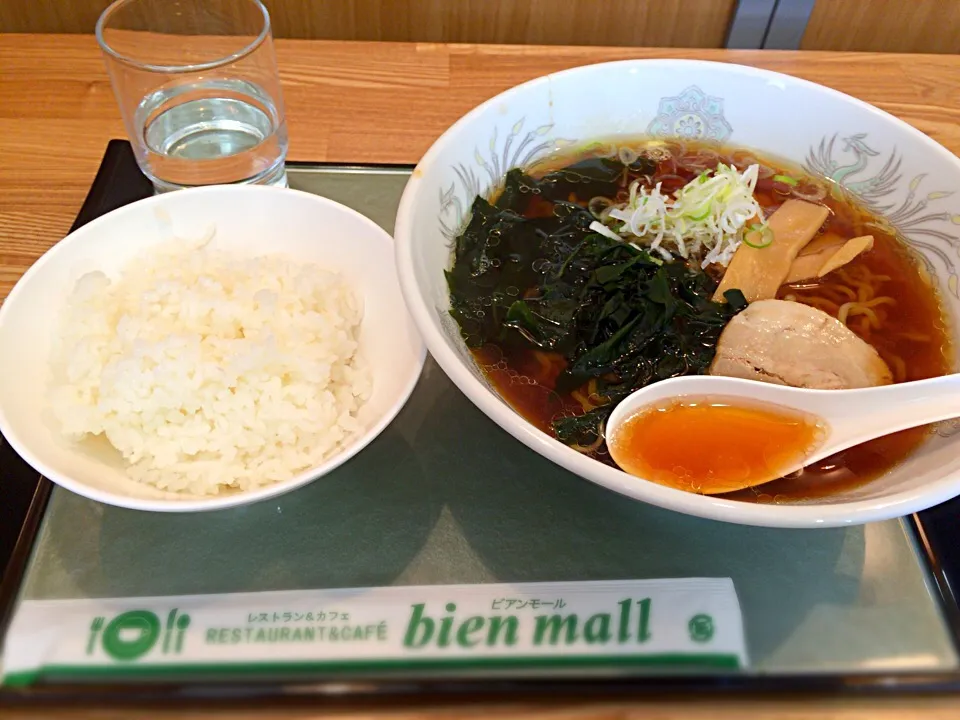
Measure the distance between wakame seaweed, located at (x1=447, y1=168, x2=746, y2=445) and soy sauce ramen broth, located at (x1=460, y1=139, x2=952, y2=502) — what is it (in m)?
0.03

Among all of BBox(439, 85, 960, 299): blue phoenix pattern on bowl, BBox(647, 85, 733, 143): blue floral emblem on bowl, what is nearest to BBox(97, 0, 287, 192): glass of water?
BBox(439, 85, 960, 299): blue phoenix pattern on bowl

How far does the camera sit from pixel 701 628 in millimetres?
969

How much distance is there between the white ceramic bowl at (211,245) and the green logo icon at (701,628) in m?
0.49

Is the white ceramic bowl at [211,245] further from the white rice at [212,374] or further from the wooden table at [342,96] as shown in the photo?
the wooden table at [342,96]

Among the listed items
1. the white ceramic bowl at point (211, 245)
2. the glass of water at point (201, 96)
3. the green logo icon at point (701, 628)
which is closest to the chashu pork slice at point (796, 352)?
the green logo icon at point (701, 628)

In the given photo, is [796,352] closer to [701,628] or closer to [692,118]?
[701,628]

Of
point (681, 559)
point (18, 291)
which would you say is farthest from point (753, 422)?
Answer: point (18, 291)

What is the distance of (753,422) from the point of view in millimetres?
1055

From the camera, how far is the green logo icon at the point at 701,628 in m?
0.96

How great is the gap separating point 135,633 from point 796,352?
1.03 meters

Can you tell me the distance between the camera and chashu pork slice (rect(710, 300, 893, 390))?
112cm

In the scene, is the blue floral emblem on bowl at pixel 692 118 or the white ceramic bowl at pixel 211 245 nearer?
the white ceramic bowl at pixel 211 245

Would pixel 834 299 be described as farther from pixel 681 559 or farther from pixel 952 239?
pixel 681 559

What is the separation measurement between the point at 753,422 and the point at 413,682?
590 mm
